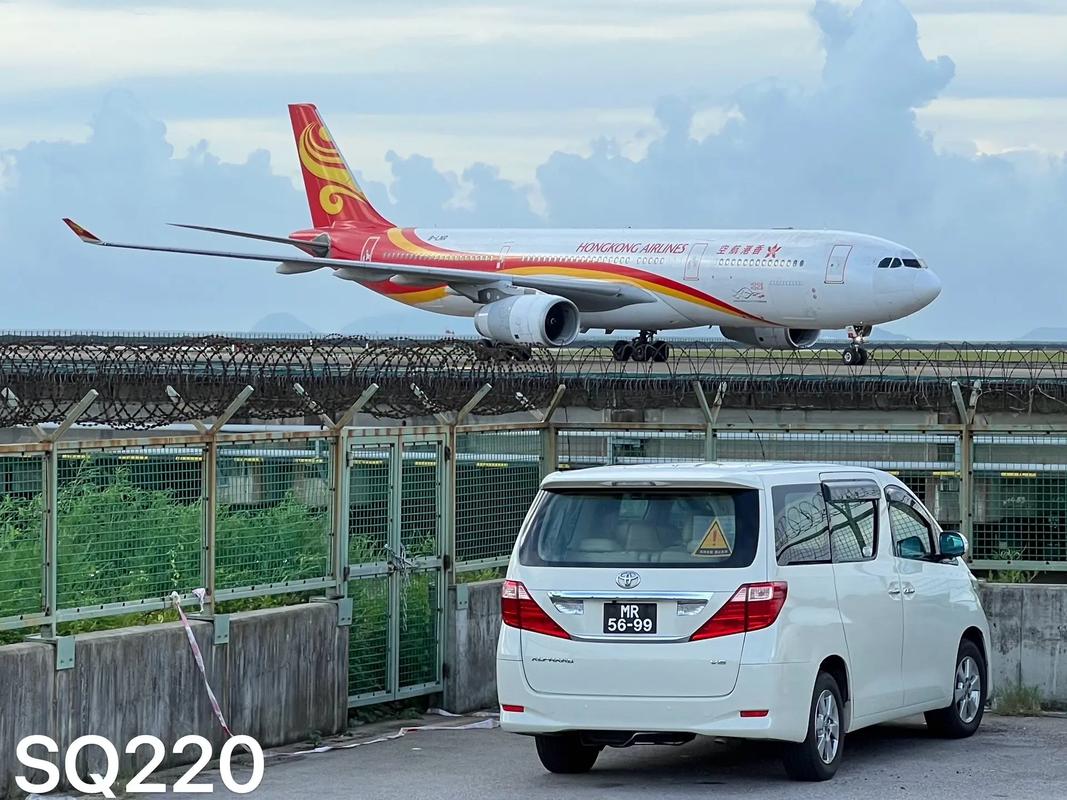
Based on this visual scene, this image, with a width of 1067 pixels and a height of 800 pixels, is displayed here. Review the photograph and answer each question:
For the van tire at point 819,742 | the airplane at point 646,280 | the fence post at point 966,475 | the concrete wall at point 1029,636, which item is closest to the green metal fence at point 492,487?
the fence post at point 966,475

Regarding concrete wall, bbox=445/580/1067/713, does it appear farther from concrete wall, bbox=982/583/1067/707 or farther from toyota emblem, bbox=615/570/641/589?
toyota emblem, bbox=615/570/641/589

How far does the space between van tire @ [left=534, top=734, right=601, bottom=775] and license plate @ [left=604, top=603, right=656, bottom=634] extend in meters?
0.80

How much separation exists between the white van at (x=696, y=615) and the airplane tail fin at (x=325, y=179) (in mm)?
41251

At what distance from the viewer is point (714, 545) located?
934cm

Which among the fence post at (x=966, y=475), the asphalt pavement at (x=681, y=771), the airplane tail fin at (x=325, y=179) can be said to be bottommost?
the asphalt pavement at (x=681, y=771)

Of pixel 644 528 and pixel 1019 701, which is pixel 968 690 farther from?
pixel 644 528

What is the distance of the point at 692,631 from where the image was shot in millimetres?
9148

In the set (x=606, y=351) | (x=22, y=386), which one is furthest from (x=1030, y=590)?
(x=606, y=351)

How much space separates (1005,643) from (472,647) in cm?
392

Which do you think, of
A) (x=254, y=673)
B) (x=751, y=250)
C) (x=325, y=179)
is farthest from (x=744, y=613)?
(x=325, y=179)

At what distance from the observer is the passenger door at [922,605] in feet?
34.7

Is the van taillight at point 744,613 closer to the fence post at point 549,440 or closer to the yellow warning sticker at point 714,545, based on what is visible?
the yellow warning sticker at point 714,545

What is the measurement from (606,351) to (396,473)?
126 feet

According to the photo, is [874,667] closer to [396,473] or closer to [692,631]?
[692,631]
